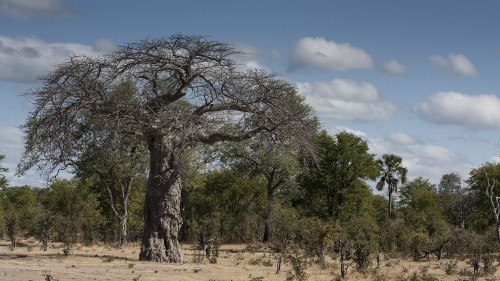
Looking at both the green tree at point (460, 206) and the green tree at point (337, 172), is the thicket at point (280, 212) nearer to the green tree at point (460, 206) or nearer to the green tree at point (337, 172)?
the green tree at point (337, 172)

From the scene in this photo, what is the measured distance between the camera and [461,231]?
139 ft

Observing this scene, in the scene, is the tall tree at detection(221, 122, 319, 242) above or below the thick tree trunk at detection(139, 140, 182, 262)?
above

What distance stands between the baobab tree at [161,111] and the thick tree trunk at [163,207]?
45 mm

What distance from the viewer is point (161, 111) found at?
27.7m

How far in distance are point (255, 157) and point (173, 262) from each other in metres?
24.7

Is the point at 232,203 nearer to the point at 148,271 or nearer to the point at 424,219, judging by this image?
the point at 424,219

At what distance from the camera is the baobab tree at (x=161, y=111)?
27.1 m

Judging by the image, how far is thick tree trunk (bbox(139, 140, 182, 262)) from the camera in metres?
28.6

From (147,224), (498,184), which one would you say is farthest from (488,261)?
(498,184)

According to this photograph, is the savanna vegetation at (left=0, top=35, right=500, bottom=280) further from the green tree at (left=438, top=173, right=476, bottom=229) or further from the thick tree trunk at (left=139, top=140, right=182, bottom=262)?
the green tree at (left=438, top=173, right=476, bottom=229)

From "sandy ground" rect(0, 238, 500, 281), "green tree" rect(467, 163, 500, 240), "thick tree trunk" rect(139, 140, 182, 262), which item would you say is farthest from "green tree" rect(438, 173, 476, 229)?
"thick tree trunk" rect(139, 140, 182, 262)

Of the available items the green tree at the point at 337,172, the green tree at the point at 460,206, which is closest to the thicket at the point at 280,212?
the green tree at the point at 337,172

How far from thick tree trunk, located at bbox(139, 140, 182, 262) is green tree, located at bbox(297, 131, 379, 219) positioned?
25.6m

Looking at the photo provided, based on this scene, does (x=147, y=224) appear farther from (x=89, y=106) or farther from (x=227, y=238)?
(x=227, y=238)
